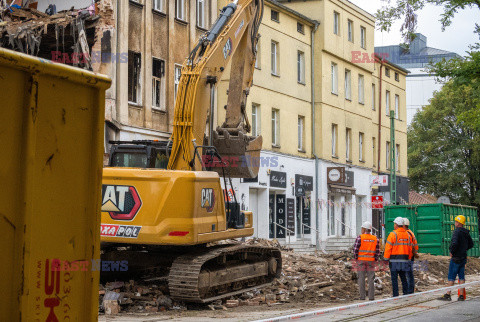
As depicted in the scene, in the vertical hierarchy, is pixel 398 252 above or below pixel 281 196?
below

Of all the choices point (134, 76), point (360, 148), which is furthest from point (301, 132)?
point (134, 76)

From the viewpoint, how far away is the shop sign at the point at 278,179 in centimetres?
3375

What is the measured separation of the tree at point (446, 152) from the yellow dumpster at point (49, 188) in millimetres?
56498

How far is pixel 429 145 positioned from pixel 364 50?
60.6 feet

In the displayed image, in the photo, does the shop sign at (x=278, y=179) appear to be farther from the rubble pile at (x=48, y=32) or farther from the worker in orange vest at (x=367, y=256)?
the worker in orange vest at (x=367, y=256)

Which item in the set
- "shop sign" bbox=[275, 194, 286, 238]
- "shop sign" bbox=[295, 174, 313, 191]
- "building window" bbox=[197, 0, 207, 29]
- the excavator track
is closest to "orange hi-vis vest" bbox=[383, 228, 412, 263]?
the excavator track

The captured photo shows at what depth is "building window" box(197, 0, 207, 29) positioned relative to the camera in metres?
29.2

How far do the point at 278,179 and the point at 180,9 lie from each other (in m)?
9.42

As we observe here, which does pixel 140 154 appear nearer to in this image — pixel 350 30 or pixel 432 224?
pixel 432 224

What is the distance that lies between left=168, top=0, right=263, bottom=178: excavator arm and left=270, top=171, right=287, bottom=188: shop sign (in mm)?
17369

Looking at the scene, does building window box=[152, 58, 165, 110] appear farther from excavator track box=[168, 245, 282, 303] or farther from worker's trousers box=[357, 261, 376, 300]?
worker's trousers box=[357, 261, 376, 300]

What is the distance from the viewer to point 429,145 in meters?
61.1

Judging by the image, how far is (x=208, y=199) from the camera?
538 inches

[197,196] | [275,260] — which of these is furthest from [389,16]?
[197,196]
